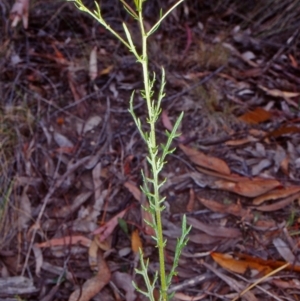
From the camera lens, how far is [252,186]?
2.55 meters

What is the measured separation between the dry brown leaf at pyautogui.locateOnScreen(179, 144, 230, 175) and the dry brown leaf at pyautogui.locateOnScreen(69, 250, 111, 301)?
0.61 meters

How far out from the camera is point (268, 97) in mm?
3055

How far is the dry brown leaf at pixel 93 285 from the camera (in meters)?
2.27

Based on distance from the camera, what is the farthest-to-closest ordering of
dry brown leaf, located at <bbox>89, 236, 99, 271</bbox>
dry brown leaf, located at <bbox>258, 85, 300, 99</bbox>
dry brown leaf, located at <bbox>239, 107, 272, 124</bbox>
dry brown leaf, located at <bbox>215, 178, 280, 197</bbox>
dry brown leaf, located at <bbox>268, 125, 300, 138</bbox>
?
dry brown leaf, located at <bbox>258, 85, 300, 99</bbox> < dry brown leaf, located at <bbox>239, 107, 272, 124</bbox> < dry brown leaf, located at <bbox>268, 125, 300, 138</bbox> < dry brown leaf, located at <bbox>215, 178, 280, 197</bbox> < dry brown leaf, located at <bbox>89, 236, 99, 271</bbox>

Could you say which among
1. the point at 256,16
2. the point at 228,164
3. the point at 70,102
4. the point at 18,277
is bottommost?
the point at 18,277

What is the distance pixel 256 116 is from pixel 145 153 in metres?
0.54

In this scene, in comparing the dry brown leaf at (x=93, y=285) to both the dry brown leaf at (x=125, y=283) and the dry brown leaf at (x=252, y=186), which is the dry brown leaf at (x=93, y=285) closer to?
the dry brown leaf at (x=125, y=283)

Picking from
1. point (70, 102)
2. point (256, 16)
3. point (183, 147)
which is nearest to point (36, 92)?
point (70, 102)

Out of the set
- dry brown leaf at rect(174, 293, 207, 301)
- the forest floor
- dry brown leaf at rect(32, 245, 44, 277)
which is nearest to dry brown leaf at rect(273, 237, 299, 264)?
the forest floor

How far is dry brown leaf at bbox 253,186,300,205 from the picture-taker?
8.20ft

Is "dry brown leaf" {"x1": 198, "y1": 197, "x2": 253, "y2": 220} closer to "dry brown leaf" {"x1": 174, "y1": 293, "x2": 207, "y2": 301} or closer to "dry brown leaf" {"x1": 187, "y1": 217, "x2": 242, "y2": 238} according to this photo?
"dry brown leaf" {"x1": 187, "y1": 217, "x2": 242, "y2": 238}

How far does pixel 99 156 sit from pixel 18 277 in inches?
26.2

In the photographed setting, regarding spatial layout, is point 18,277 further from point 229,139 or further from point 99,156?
point 229,139

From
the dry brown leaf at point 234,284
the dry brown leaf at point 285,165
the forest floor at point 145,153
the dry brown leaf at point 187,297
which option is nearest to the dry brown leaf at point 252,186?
the forest floor at point 145,153
